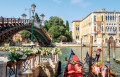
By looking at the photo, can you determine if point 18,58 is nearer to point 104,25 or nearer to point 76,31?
point 104,25

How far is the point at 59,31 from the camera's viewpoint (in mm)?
40688

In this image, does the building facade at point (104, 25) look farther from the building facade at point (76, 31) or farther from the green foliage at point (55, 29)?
the building facade at point (76, 31)

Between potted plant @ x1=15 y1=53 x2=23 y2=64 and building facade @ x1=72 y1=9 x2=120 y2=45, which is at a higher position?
building facade @ x1=72 y1=9 x2=120 y2=45

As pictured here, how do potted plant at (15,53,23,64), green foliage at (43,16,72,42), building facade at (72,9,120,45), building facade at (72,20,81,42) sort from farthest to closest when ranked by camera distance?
building facade at (72,20,81,42) < green foliage at (43,16,72,42) < building facade at (72,9,120,45) < potted plant at (15,53,23,64)

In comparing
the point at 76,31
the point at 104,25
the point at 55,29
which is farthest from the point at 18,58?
the point at 76,31

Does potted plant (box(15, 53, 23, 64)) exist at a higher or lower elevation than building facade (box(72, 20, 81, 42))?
lower

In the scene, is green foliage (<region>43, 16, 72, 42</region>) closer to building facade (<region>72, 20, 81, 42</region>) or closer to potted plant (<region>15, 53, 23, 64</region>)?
building facade (<region>72, 20, 81, 42</region>)

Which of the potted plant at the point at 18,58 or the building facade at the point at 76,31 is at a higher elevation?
the building facade at the point at 76,31

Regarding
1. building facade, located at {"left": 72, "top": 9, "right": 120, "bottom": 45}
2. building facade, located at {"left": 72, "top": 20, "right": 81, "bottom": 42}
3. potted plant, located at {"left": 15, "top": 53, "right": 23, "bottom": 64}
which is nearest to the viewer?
potted plant, located at {"left": 15, "top": 53, "right": 23, "bottom": 64}

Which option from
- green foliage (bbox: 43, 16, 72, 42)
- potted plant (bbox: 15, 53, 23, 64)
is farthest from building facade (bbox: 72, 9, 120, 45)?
potted plant (bbox: 15, 53, 23, 64)

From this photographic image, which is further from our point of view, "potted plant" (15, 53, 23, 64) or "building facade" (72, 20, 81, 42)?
"building facade" (72, 20, 81, 42)

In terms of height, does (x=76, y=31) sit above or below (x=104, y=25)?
below

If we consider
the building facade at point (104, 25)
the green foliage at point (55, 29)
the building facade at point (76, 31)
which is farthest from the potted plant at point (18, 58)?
the building facade at point (76, 31)

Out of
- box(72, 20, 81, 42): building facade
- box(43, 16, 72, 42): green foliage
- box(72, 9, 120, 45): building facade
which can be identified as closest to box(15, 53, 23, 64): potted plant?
box(72, 9, 120, 45): building facade
